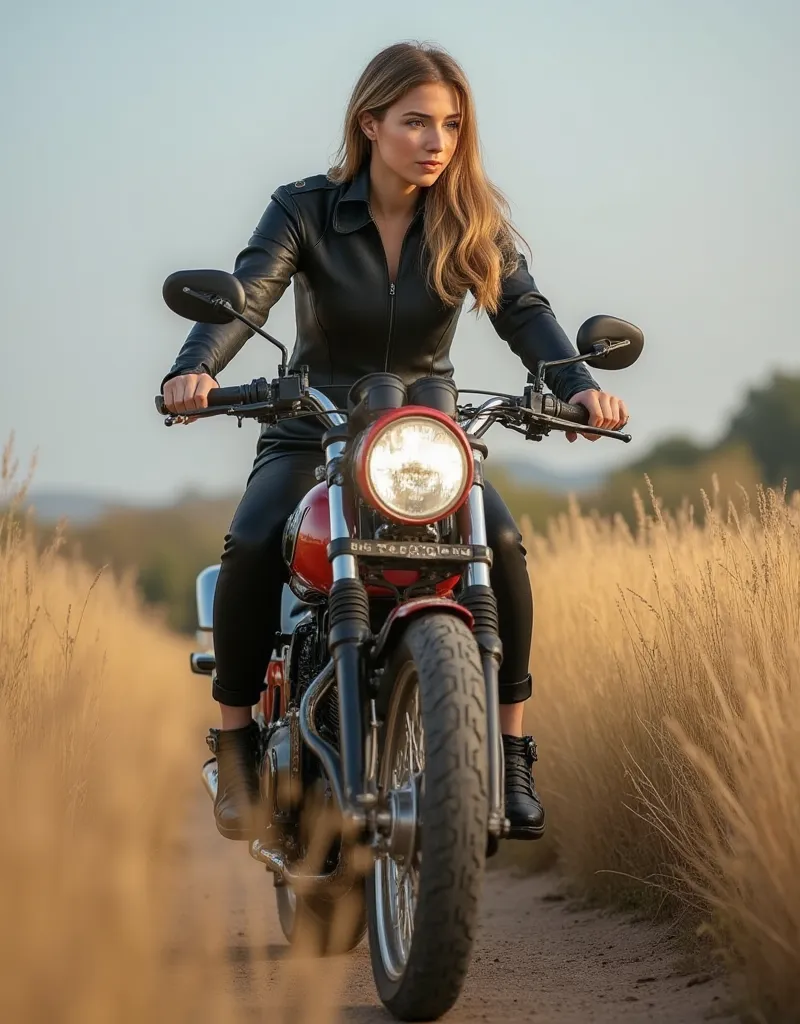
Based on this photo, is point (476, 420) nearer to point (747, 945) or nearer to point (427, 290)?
point (427, 290)

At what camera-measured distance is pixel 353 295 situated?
417 cm

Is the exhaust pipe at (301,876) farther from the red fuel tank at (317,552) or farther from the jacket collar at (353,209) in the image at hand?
the jacket collar at (353,209)

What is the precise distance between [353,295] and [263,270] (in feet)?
0.85

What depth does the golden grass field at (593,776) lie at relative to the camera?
2.77 metres

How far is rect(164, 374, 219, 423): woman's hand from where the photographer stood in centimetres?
352

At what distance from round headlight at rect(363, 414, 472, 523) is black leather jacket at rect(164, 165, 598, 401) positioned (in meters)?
1.04

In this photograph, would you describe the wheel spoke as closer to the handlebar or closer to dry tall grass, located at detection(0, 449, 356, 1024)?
dry tall grass, located at detection(0, 449, 356, 1024)

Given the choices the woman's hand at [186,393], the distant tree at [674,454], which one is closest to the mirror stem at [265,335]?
the woman's hand at [186,393]

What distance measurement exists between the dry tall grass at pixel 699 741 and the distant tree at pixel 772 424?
61.5 m

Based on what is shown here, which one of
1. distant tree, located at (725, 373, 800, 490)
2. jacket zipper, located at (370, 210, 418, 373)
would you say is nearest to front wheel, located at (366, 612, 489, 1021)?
jacket zipper, located at (370, 210, 418, 373)

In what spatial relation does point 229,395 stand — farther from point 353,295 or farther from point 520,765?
point 520,765

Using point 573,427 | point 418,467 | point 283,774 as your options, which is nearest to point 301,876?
point 283,774

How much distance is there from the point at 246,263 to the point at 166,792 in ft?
9.79

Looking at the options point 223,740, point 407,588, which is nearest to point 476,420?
point 407,588
